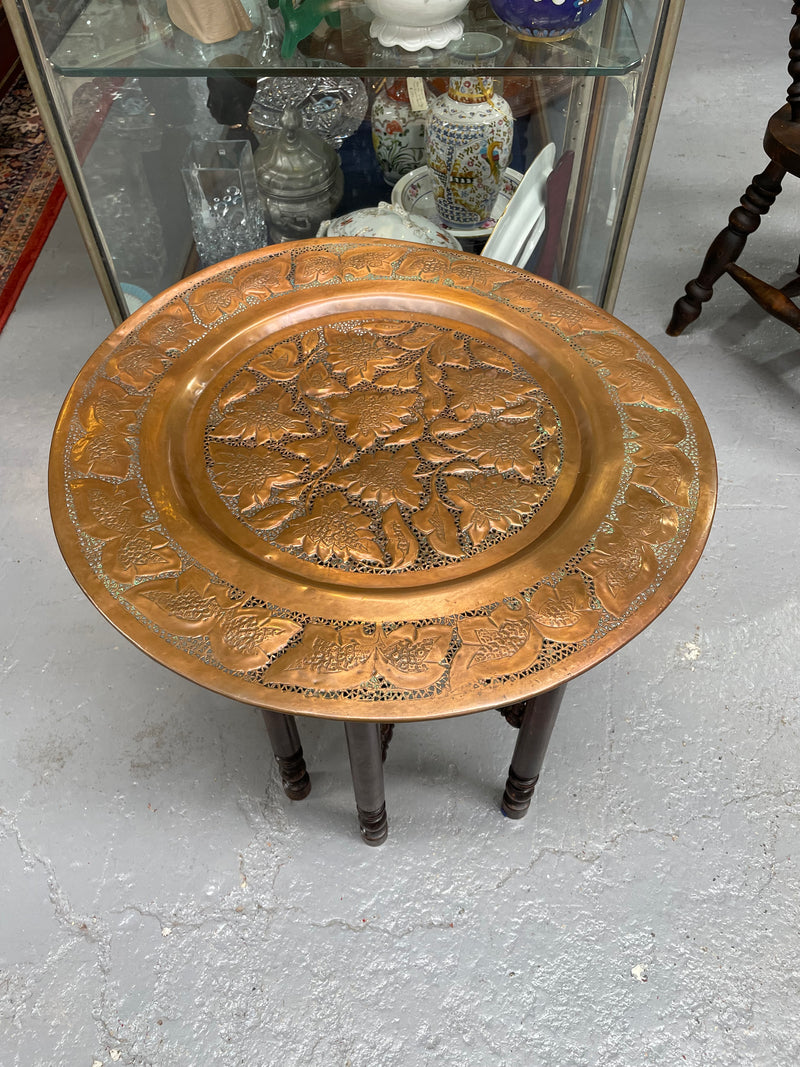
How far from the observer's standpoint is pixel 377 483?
1037mm

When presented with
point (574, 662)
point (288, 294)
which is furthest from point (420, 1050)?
point (288, 294)

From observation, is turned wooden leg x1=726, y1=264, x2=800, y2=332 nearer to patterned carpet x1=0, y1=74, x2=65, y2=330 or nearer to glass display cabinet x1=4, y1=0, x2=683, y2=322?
glass display cabinet x1=4, y1=0, x2=683, y2=322

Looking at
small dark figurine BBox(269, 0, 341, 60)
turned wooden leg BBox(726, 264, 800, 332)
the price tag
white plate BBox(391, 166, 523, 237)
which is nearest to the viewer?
small dark figurine BBox(269, 0, 341, 60)

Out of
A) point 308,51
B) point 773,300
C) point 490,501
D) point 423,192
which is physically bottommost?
point 773,300

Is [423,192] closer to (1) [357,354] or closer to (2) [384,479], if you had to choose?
(1) [357,354]

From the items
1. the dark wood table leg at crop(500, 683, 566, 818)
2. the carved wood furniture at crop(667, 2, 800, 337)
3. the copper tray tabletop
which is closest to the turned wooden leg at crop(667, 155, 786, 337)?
the carved wood furniture at crop(667, 2, 800, 337)

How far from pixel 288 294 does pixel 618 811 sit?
100cm

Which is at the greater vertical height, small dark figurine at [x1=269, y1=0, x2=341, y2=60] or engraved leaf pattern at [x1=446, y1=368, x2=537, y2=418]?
small dark figurine at [x1=269, y1=0, x2=341, y2=60]

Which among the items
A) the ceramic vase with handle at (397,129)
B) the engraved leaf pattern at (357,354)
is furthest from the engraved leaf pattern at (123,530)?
the ceramic vase with handle at (397,129)

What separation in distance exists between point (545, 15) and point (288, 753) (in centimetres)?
127

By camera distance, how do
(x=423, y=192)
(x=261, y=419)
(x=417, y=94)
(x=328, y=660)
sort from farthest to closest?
(x=423, y=192) → (x=417, y=94) → (x=261, y=419) → (x=328, y=660)

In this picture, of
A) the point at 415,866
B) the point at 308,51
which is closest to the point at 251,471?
the point at 415,866

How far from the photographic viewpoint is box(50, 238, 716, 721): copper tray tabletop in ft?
2.91

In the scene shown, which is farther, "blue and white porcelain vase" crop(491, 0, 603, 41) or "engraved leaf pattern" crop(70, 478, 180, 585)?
"blue and white porcelain vase" crop(491, 0, 603, 41)
